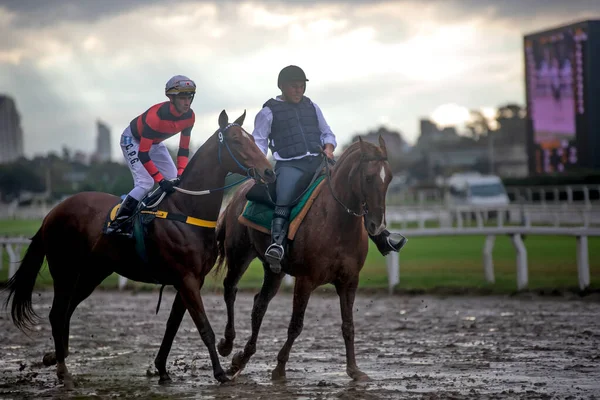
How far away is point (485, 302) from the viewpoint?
1268cm

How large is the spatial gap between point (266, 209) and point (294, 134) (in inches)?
27.9

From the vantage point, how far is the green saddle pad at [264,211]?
7.40 metres

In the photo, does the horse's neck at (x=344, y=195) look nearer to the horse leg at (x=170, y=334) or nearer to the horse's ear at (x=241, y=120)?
the horse's ear at (x=241, y=120)

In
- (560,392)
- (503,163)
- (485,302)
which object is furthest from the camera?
(503,163)

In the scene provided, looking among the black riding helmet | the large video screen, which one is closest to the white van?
the large video screen

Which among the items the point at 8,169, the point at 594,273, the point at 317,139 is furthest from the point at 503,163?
the point at 317,139

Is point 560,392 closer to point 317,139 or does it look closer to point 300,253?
point 300,253

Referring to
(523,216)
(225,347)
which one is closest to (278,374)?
(225,347)

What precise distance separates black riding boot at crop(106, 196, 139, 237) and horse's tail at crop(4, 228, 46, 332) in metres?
1.21

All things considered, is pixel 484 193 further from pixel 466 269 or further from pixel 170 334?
pixel 170 334

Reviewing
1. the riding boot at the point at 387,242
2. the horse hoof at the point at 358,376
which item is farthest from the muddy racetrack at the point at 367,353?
the riding boot at the point at 387,242

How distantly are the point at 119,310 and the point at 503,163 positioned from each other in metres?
90.1

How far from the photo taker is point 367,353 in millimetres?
8336

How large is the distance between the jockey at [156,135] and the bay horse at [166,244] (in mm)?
247
